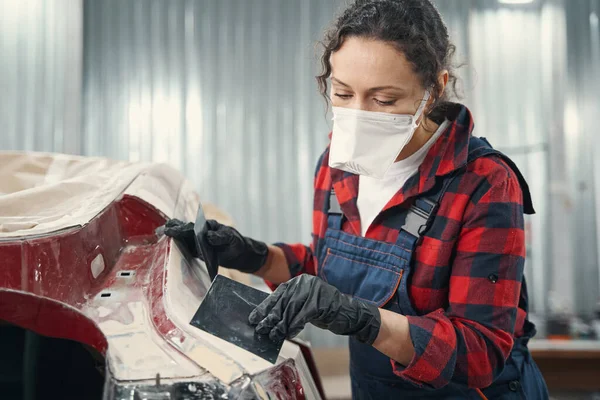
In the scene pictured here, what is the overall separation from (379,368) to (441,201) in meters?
0.43

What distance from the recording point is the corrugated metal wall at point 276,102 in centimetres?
351

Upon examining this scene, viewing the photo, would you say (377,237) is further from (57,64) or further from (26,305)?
(57,64)

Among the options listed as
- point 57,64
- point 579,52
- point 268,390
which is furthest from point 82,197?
point 579,52

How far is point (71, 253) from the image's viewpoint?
938 mm

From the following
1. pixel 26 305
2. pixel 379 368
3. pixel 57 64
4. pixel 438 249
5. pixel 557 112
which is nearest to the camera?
pixel 26 305

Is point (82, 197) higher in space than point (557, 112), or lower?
lower

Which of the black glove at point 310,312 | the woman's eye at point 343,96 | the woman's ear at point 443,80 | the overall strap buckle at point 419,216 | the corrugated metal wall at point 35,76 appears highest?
the corrugated metal wall at point 35,76

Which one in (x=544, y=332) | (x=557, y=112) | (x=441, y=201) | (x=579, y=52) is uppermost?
(x=579, y=52)

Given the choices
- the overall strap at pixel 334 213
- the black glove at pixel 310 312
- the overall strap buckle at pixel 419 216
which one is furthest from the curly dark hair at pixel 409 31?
the black glove at pixel 310 312

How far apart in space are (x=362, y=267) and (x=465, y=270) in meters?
0.25

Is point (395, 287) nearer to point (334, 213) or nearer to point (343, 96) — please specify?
point (334, 213)

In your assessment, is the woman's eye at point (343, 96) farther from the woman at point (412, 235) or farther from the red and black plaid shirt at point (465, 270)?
the red and black plaid shirt at point (465, 270)

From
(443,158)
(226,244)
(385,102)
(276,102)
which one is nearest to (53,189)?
(226,244)

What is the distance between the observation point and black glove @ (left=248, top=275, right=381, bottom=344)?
86 cm
